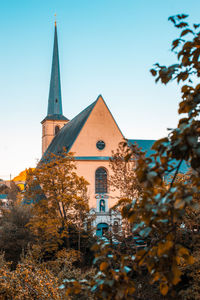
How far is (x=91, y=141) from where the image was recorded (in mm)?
28719

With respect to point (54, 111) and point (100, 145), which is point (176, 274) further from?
point (54, 111)

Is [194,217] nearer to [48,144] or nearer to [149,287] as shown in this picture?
[149,287]

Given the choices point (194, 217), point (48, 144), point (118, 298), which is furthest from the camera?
point (48, 144)

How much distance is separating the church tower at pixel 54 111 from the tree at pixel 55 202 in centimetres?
2534

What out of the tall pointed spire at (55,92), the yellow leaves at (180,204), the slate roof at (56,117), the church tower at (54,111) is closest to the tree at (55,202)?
the yellow leaves at (180,204)

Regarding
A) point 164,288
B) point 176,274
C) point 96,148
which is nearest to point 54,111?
point 96,148

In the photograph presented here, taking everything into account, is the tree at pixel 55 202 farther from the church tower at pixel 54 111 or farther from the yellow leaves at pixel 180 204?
the church tower at pixel 54 111

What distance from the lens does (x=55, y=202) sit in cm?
1786

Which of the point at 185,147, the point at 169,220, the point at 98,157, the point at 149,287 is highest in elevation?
the point at 98,157

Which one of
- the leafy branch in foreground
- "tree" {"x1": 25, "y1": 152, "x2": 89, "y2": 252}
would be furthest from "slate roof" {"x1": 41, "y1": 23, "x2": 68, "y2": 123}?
the leafy branch in foreground

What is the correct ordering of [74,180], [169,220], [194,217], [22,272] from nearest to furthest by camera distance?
1. [169,220]
2. [22,272]
3. [194,217]
4. [74,180]

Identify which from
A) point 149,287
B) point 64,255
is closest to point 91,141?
point 64,255

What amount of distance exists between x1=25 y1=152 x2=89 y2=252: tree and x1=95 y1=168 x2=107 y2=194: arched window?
9.45 metres

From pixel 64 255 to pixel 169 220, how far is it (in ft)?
48.4
